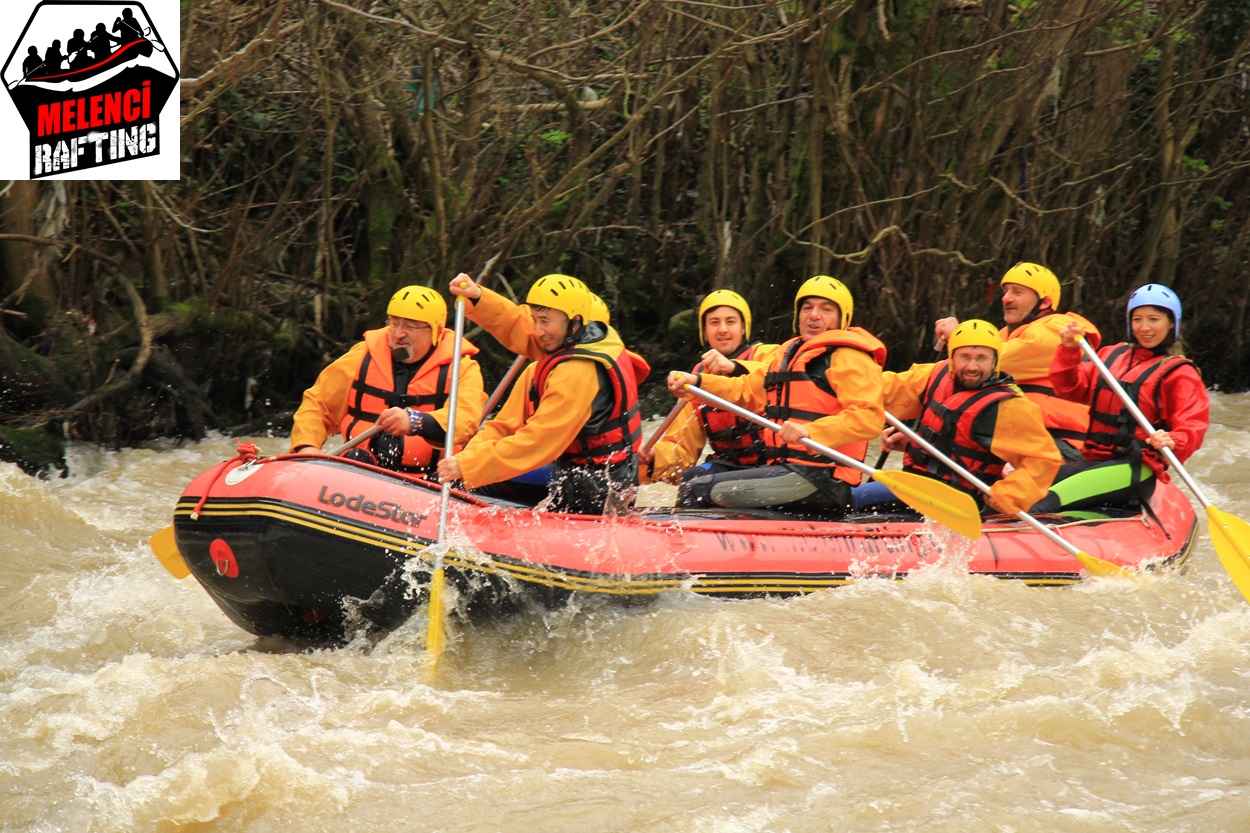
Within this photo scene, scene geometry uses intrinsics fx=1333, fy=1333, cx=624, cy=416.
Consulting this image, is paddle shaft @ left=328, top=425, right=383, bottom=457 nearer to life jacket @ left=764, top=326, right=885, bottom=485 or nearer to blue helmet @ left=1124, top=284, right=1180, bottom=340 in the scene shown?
life jacket @ left=764, top=326, right=885, bottom=485

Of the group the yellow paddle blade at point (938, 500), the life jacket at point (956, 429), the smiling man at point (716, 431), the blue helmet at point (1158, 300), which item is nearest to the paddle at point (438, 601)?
the smiling man at point (716, 431)

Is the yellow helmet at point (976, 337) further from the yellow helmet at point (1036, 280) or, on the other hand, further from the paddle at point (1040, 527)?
the yellow helmet at point (1036, 280)

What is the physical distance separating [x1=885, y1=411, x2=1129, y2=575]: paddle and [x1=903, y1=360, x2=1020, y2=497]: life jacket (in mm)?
76

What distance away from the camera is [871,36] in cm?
942

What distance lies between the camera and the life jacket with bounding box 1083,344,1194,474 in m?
6.39

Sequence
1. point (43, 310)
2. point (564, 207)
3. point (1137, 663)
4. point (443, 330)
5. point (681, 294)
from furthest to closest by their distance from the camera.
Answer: point (681, 294) < point (564, 207) < point (43, 310) < point (443, 330) < point (1137, 663)

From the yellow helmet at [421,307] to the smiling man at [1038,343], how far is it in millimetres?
2495

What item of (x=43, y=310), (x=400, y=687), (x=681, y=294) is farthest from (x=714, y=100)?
(x=400, y=687)

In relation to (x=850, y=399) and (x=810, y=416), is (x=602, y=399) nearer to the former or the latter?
(x=810, y=416)

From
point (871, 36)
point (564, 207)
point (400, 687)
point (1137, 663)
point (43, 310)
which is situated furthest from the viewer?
point (564, 207)

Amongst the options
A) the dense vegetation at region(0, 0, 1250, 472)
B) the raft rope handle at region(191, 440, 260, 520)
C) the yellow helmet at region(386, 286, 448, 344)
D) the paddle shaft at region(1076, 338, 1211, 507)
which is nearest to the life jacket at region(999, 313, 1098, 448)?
the paddle shaft at region(1076, 338, 1211, 507)

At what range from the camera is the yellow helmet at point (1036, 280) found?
699 centimetres

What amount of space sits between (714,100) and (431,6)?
7.30 ft

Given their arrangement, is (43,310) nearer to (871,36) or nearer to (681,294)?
(681,294)
